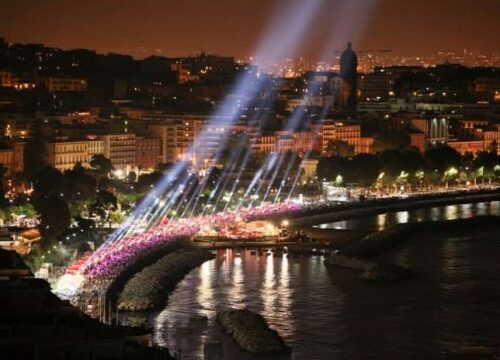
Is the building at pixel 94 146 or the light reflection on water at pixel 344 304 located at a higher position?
the building at pixel 94 146

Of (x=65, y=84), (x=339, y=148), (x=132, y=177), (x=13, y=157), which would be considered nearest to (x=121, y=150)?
(x=132, y=177)

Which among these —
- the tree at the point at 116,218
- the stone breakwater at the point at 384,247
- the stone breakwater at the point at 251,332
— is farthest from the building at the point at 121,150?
the stone breakwater at the point at 251,332

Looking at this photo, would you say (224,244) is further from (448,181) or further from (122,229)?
(448,181)

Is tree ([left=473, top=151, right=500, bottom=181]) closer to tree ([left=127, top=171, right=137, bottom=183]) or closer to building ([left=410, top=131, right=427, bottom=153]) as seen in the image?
building ([left=410, top=131, right=427, bottom=153])

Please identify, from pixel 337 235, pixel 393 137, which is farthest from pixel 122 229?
pixel 393 137

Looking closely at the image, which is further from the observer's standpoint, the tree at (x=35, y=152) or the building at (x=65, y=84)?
the building at (x=65, y=84)

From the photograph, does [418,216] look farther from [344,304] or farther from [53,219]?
[344,304]

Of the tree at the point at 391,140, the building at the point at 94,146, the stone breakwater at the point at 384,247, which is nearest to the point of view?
the stone breakwater at the point at 384,247

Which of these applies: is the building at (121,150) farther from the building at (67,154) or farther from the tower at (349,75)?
the tower at (349,75)
